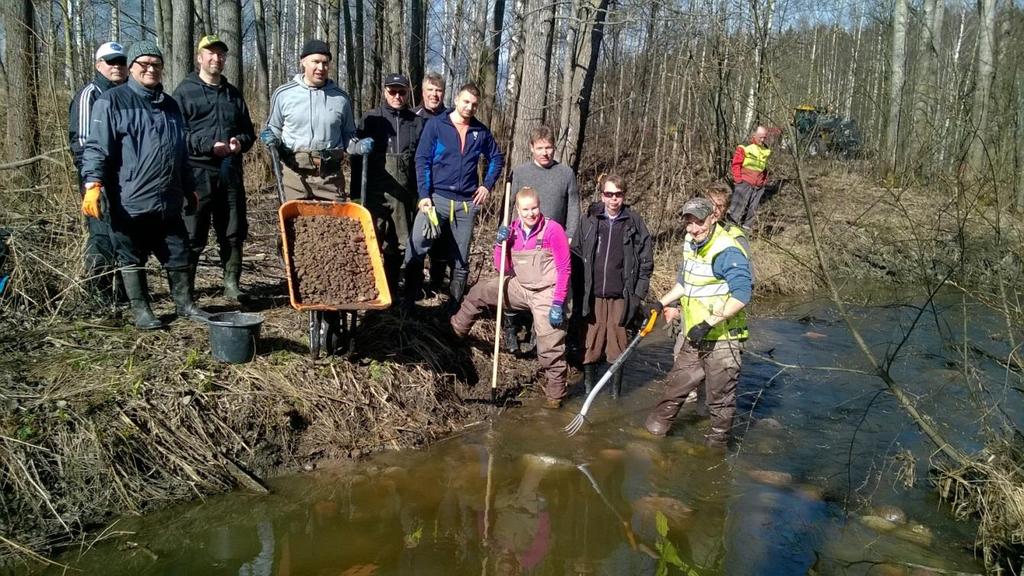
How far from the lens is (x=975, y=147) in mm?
11719

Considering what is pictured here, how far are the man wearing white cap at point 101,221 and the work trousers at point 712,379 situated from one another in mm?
3987

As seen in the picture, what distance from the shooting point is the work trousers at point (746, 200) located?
11.7 metres

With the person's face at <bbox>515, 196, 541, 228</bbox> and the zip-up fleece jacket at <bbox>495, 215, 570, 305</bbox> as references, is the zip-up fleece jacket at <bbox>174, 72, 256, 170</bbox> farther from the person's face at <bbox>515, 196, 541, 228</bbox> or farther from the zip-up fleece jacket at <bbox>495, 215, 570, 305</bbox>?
the zip-up fleece jacket at <bbox>495, 215, 570, 305</bbox>

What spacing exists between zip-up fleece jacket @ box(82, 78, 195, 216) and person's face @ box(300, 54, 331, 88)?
921 millimetres

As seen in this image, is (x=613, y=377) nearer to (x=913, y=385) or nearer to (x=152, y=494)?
(x=913, y=385)

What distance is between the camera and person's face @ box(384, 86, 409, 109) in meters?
5.79

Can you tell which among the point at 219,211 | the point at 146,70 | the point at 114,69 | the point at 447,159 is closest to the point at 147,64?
the point at 146,70

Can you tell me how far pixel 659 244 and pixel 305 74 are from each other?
6556mm

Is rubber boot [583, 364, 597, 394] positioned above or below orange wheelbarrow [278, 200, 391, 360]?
below

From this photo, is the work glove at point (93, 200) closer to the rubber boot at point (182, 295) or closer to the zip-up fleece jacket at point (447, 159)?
the rubber boot at point (182, 295)

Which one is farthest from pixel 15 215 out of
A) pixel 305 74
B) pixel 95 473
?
pixel 95 473

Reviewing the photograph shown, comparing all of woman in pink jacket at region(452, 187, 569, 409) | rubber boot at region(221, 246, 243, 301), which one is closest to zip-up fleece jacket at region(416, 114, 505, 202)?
woman in pink jacket at region(452, 187, 569, 409)

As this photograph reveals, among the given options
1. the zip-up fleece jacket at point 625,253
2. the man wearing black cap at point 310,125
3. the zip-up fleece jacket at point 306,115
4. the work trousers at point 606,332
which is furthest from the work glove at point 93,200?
the work trousers at point 606,332

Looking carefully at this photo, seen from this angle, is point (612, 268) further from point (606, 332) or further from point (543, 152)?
point (543, 152)
